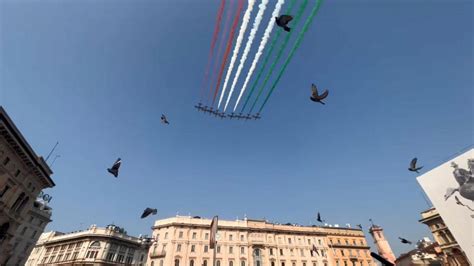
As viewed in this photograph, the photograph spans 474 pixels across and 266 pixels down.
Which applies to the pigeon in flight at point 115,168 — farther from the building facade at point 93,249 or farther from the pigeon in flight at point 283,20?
the building facade at point 93,249

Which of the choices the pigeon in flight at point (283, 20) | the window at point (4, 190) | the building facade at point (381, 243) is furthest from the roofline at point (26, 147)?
the building facade at point (381, 243)

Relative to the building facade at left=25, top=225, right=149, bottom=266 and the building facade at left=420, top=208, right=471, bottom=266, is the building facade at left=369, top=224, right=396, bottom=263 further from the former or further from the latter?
the building facade at left=25, top=225, right=149, bottom=266

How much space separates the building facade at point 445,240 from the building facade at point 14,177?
6774 centimetres

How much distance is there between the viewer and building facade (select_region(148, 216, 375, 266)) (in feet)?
160

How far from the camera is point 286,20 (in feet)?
41.2

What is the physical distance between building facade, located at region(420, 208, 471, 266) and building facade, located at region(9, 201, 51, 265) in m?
79.0

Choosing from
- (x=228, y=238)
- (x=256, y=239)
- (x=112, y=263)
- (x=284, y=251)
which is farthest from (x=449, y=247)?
(x=112, y=263)

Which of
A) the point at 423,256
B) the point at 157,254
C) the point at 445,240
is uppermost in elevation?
the point at 157,254

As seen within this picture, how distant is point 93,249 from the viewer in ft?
165

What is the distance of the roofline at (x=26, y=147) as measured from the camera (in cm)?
2903

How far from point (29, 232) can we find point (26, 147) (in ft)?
94.9

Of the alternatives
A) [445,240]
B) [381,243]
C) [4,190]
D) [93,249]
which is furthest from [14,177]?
[381,243]

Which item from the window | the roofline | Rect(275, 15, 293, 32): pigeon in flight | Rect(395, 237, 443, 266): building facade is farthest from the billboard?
the window

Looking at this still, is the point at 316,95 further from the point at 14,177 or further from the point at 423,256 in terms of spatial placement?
the point at 423,256
